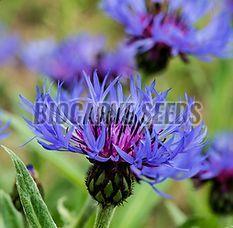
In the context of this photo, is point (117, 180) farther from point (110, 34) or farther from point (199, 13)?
point (110, 34)

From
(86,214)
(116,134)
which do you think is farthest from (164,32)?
(116,134)

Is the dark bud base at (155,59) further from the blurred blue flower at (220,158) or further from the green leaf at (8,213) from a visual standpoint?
the green leaf at (8,213)

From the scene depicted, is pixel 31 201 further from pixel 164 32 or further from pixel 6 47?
pixel 6 47

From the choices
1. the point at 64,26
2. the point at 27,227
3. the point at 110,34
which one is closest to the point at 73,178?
the point at 27,227

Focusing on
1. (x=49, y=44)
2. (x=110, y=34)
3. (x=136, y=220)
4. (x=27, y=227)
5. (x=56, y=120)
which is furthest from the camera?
(x=110, y=34)

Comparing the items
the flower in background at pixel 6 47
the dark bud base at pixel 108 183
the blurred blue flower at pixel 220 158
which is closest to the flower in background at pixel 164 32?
the blurred blue flower at pixel 220 158
